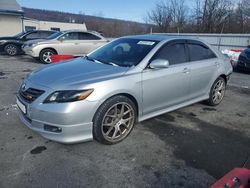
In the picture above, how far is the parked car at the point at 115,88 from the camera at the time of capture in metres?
3.14

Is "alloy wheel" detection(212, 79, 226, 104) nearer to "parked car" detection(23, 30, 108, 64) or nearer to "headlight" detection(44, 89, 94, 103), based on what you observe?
"headlight" detection(44, 89, 94, 103)

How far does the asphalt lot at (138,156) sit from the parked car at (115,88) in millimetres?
273

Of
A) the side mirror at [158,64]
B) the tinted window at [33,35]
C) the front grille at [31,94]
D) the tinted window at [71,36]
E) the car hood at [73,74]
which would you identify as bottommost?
the front grille at [31,94]

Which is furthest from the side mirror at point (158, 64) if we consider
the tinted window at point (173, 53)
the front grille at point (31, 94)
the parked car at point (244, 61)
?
the parked car at point (244, 61)

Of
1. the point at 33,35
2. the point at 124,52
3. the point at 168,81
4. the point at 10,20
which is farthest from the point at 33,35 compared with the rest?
the point at 168,81

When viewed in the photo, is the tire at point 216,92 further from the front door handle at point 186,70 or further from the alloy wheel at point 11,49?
the alloy wheel at point 11,49

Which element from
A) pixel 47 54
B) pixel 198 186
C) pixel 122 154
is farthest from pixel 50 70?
pixel 47 54

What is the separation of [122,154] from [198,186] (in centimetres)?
107

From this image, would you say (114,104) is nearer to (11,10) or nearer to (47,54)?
Answer: (47,54)

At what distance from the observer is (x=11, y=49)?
14.4 m

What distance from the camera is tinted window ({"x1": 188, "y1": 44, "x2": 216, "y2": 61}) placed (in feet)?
15.7

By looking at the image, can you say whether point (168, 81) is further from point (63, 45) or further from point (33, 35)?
point (33, 35)

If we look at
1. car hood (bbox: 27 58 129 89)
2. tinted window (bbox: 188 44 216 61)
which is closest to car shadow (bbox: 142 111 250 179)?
tinted window (bbox: 188 44 216 61)

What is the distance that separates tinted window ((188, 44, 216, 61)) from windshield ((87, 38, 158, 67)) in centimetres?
94
